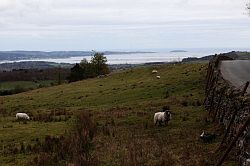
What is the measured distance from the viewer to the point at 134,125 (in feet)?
100

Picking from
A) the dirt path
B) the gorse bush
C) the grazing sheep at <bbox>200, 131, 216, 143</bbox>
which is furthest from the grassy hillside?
the dirt path

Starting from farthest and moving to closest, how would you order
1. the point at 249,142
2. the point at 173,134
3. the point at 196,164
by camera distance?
the point at 173,134
the point at 196,164
the point at 249,142

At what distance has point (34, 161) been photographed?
827 inches

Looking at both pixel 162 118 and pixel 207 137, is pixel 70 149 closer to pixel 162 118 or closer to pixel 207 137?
pixel 207 137

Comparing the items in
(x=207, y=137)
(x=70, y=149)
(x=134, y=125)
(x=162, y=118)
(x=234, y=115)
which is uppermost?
(x=234, y=115)

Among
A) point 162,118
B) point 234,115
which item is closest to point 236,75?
point 162,118

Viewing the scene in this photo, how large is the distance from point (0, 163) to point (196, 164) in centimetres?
980

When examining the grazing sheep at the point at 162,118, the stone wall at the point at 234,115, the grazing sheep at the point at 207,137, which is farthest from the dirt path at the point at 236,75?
the grazing sheep at the point at 162,118

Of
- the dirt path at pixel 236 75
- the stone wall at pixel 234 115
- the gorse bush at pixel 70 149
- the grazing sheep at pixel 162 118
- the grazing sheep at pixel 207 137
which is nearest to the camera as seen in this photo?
the stone wall at pixel 234 115

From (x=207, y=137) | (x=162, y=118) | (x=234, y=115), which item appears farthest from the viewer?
(x=162, y=118)

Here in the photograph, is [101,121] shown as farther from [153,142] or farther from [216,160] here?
[216,160]

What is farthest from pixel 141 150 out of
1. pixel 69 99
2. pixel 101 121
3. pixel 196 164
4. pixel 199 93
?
pixel 69 99

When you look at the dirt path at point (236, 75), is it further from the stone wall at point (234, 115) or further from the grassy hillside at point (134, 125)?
the grassy hillside at point (134, 125)

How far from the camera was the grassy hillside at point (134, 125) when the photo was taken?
20.5 metres
